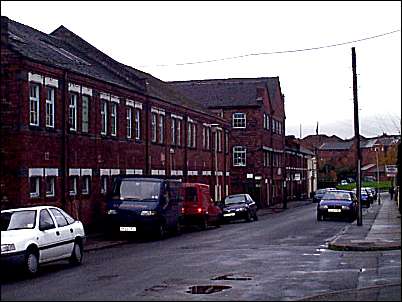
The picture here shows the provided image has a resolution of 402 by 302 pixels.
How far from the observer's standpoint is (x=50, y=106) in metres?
31.4

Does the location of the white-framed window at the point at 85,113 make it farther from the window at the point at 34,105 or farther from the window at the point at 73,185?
the window at the point at 34,105

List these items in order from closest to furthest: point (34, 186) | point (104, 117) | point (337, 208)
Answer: point (34, 186), point (104, 117), point (337, 208)

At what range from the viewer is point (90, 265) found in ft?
66.3

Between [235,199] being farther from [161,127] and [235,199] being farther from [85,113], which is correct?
[85,113]

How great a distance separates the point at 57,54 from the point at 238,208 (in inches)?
621

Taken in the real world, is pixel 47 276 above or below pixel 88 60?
below

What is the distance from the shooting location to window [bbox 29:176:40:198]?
29.2 meters

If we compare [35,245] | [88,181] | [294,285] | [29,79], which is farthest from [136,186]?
[294,285]

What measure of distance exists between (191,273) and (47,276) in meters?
3.09

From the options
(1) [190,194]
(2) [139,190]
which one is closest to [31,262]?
(2) [139,190]

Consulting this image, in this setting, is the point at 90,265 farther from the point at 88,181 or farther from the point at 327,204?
the point at 327,204

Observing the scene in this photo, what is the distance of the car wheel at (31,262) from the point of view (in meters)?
17.4

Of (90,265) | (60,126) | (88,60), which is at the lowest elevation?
(90,265)

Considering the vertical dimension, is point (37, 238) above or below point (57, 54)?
below
